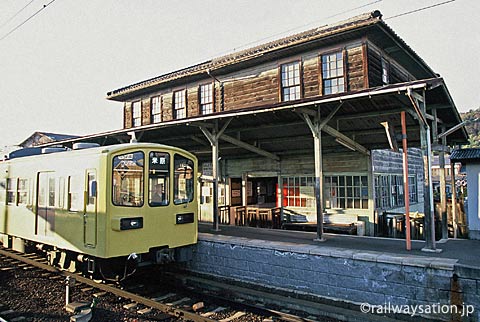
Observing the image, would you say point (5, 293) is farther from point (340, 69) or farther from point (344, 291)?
point (340, 69)

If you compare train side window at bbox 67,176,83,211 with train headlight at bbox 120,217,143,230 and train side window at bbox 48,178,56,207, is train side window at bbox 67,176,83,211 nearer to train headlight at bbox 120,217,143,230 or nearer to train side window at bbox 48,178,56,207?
train side window at bbox 48,178,56,207

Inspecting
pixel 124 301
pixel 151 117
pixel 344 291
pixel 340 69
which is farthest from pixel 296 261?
pixel 151 117

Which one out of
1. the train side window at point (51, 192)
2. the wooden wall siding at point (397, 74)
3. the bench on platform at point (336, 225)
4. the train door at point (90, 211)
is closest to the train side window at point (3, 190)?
the train side window at point (51, 192)

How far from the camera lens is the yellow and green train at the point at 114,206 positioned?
20.0 ft

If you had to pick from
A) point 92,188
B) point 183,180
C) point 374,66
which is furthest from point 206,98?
point 92,188

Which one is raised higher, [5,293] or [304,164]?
[304,164]

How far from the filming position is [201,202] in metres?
14.6

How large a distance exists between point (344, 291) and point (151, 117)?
1273 centimetres

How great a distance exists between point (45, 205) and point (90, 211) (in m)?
2.14

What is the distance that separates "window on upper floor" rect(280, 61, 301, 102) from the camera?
11.4 metres

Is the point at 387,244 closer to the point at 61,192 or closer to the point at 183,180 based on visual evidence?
the point at 183,180

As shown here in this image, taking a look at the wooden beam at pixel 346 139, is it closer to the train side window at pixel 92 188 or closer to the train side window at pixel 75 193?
the train side window at pixel 92 188

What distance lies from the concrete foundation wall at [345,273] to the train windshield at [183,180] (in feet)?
4.34

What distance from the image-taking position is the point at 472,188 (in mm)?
8250
